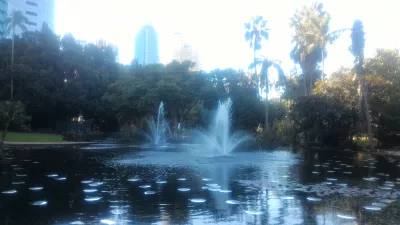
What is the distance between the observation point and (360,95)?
31.4 meters

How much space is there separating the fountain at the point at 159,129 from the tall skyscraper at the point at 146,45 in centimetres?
5215

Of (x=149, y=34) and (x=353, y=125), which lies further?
(x=149, y=34)

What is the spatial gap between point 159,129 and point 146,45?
55322 millimetres

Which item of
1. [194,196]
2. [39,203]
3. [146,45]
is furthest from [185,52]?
[39,203]

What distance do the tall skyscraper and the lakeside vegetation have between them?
38552 millimetres

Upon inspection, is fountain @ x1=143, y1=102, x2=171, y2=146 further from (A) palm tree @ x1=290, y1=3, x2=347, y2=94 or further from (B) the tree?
(A) palm tree @ x1=290, y1=3, x2=347, y2=94

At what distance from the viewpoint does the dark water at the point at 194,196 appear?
698 centimetres

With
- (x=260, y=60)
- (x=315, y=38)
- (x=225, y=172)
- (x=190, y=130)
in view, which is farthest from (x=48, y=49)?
(x=225, y=172)

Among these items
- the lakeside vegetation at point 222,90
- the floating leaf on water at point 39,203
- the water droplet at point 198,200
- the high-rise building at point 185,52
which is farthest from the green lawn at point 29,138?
the high-rise building at point 185,52

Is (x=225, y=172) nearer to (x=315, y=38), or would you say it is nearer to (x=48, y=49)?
(x=315, y=38)

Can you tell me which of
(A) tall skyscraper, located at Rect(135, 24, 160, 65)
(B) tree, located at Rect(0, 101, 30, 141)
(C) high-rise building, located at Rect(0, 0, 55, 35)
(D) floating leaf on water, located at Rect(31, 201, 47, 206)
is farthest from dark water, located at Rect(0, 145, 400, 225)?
(C) high-rise building, located at Rect(0, 0, 55, 35)

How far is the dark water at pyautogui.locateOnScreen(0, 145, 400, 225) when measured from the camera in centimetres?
698

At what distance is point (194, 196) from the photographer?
30.0 ft

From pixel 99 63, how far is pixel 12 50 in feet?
37.5
